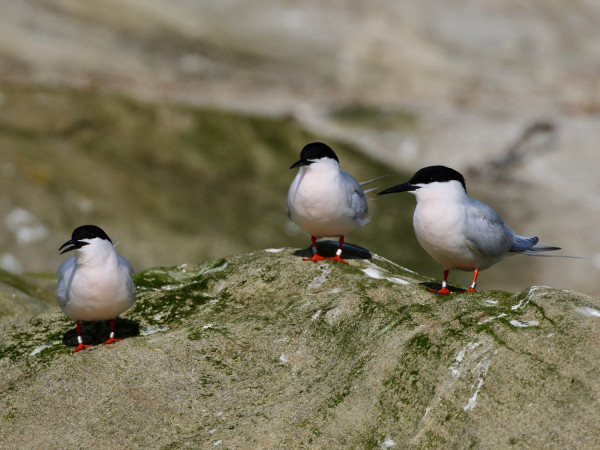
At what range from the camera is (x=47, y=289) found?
17.7 m

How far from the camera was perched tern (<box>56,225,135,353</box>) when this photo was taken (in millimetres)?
9336

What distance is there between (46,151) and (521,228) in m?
25.8

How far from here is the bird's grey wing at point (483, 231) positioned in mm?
9570

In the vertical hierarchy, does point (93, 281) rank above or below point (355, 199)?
below

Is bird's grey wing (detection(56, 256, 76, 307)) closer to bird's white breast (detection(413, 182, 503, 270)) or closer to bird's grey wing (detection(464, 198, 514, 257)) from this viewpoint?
bird's white breast (detection(413, 182, 503, 270))

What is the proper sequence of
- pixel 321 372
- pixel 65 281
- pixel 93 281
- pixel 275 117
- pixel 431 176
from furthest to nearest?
pixel 275 117
pixel 65 281
pixel 431 176
pixel 93 281
pixel 321 372

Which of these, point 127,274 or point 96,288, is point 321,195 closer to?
point 127,274

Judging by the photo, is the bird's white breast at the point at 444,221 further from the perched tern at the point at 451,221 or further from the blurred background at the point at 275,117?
the blurred background at the point at 275,117

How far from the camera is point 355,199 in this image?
38.9 ft

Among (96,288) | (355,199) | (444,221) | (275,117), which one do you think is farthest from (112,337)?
(275,117)

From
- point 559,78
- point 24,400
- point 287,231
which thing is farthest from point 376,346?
point 559,78

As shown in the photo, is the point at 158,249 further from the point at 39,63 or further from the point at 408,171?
the point at 39,63

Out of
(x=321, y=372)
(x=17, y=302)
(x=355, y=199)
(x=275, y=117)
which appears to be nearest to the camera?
(x=321, y=372)

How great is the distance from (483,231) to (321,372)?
281 centimetres
